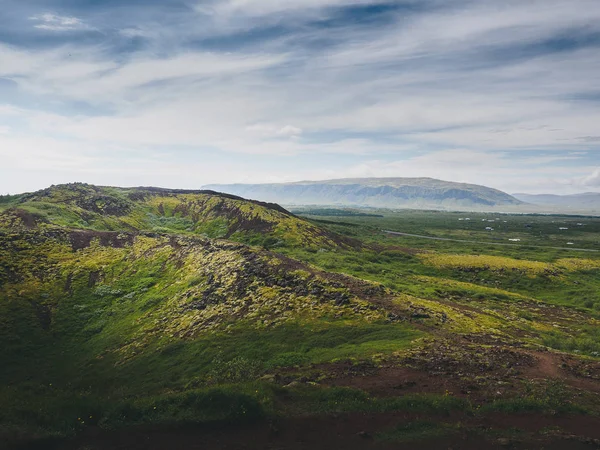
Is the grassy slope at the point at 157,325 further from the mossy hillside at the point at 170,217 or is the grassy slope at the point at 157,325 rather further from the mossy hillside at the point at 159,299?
the mossy hillside at the point at 170,217

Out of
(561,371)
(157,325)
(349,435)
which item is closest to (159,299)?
(157,325)

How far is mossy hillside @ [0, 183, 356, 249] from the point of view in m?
109

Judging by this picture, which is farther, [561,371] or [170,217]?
[170,217]

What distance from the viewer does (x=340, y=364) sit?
27688mm

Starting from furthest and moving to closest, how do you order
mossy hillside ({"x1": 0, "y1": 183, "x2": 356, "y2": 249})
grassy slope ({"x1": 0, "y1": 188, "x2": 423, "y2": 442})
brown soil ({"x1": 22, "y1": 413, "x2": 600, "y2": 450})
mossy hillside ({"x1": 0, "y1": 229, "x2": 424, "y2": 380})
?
1. mossy hillside ({"x1": 0, "y1": 183, "x2": 356, "y2": 249})
2. mossy hillside ({"x1": 0, "y1": 229, "x2": 424, "y2": 380})
3. grassy slope ({"x1": 0, "y1": 188, "x2": 423, "y2": 442})
4. brown soil ({"x1": 22, "y1": 413, "x2": 600, "y2": 450})

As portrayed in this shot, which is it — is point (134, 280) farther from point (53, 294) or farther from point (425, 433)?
point (425, 433)

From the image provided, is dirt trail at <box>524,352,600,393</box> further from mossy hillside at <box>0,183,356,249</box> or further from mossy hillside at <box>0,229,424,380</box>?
mossy hillside at <box>0,183,356,249</box>

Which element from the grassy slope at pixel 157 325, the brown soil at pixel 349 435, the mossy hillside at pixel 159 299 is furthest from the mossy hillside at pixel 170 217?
the brown soil at pixel 349 435

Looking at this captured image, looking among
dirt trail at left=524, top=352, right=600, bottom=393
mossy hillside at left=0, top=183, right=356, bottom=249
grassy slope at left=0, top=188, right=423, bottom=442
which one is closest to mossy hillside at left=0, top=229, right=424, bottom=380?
grassy slope at left=0, top=188, right=423, bottom=442

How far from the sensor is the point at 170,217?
6038 inches

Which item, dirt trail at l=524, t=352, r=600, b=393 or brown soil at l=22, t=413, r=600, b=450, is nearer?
brown soil at l=22, t=413, r=600, b=450

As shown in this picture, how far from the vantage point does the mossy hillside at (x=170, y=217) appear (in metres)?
109

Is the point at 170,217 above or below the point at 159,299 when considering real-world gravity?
above

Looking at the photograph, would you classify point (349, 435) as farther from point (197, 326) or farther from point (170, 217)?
point (170, 217)
